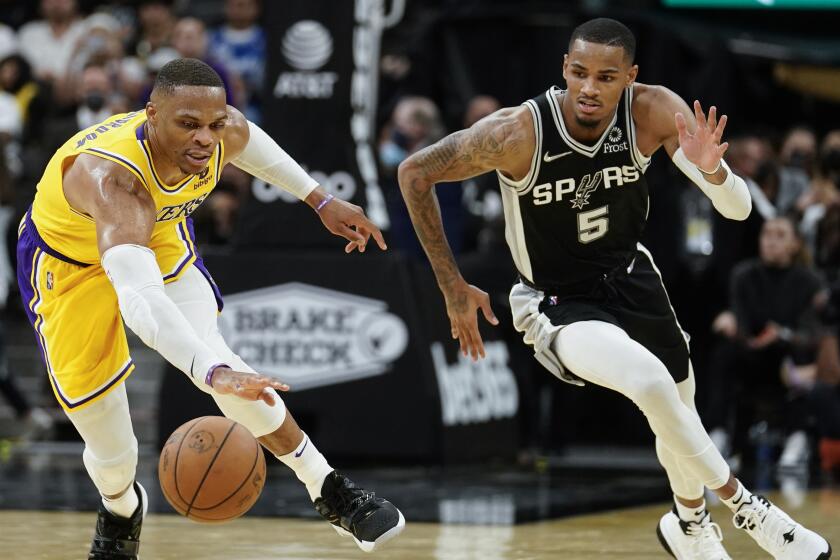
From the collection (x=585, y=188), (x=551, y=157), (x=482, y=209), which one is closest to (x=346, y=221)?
(x=551, y=157)

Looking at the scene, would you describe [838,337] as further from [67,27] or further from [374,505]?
[67,27]

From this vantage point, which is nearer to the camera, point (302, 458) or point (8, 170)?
point (302, 458)

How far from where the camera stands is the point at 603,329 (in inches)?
240

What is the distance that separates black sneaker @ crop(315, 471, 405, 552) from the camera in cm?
609

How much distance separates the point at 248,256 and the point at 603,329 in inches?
Result: 198

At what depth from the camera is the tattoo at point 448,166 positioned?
630cm

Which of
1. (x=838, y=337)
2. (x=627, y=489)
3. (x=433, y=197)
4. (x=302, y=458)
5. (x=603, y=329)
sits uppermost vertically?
(x=433, y=197)

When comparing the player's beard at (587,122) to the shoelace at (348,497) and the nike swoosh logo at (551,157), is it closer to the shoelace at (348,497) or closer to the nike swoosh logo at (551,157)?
the nike swoosh logo at (551,157)

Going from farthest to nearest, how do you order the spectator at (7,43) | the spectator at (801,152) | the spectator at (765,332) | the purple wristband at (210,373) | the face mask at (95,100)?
1. the spectator at (7,43)
2. the face mask at (95,100)
3. the spectator at (801,152)
4. the spectator at (765,332)
5. the purple wristband at (210,373)

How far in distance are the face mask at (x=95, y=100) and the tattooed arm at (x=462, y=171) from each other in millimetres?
6586

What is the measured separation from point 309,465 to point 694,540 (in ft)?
5.49

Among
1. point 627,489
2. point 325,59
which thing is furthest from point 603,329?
point 325,59

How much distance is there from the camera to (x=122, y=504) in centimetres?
644

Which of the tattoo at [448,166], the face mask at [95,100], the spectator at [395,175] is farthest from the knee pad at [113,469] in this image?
the face mask at [95,100]
